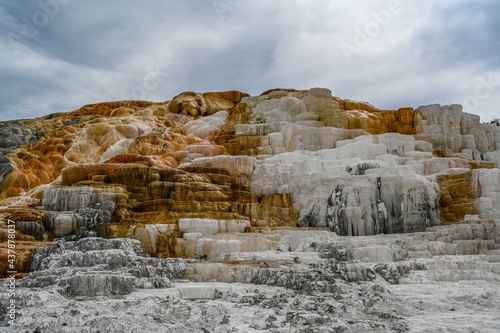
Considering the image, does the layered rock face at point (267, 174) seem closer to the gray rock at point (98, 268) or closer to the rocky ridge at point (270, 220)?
the rocky ridge at point (270, 220)

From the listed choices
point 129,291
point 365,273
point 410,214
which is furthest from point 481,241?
point 129,291

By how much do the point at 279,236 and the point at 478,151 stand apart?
56.5 feet

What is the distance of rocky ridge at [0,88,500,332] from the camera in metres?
9.45

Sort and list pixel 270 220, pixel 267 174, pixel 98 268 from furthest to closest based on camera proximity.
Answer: pixel 267 174
pixel 270 220
pixel 98 268

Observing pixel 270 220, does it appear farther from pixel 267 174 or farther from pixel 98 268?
pixel 98 268

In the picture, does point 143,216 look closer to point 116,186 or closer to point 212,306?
point 116,186

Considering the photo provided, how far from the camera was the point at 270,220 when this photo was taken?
62.5 feet

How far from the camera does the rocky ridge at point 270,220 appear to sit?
9453 millimetres

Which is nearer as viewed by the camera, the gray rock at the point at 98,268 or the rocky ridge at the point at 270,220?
the rocky ridge at the point at 270,220

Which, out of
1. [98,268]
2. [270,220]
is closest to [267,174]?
[270,220]

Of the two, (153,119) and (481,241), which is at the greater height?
(153,119)

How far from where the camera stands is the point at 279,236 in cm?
1596

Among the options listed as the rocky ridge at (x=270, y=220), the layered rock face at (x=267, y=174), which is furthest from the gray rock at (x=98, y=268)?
the layered rock face at (x=267, y=174)

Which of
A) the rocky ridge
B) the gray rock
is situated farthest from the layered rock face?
the gray rock
